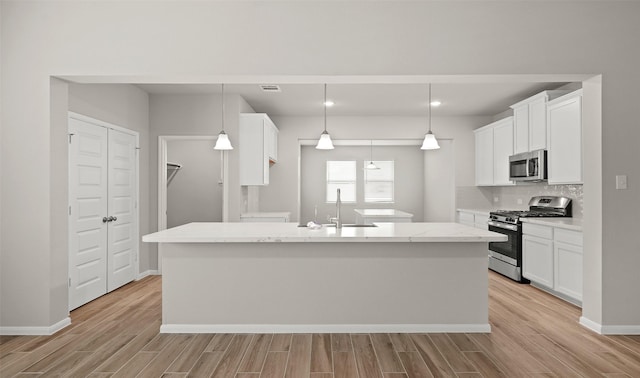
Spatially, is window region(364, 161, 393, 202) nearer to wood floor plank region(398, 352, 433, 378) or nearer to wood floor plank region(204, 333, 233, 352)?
wood floor plank region(204, 333, 233, 352)

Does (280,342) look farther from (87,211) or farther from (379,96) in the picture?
(379,96)

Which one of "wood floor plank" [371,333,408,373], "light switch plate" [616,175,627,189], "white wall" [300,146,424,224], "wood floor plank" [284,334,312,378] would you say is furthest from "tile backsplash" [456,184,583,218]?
"wood floor plank" [284,334,312,378]

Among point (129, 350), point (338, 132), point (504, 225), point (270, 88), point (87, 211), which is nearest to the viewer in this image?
point (129, 350)

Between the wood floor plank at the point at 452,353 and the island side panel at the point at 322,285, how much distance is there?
160mm

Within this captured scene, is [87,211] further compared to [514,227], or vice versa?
[514,227]

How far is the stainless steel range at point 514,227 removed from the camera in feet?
16.4

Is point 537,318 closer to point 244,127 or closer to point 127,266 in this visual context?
point 244,127

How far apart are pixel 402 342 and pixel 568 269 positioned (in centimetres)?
222

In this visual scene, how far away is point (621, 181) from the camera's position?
323 cm

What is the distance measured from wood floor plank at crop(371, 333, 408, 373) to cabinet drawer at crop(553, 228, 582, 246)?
2.25m

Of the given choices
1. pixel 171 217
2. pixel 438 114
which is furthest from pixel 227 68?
pixel 438 114

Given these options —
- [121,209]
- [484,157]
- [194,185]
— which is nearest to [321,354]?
[121,209]

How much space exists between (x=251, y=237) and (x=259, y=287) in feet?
1.66

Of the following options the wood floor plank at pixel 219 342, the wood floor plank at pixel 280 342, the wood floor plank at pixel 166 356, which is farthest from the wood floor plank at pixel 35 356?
the wood floor plank at pixel 280 342
